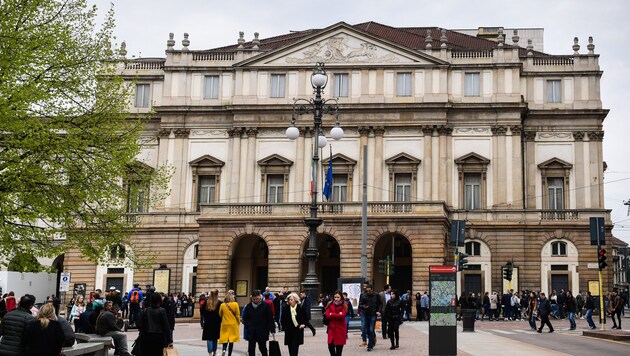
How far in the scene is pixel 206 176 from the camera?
57812 mm

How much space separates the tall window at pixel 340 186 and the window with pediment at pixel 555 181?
13092 mm

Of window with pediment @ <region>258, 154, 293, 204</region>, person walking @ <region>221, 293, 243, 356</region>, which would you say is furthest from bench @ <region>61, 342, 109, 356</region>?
window with pediment @ <region>258, 154, 293, 204</region>

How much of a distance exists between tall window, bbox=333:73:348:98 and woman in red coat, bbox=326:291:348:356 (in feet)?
123

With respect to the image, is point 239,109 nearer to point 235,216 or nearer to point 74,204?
point 235,216

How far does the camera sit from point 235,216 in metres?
50.5

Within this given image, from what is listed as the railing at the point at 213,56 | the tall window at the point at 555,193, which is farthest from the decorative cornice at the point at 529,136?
the railing at the point at 213,56

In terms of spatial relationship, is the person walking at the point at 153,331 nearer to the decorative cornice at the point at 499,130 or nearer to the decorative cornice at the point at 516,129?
the decorative cornice at the point at 499,130

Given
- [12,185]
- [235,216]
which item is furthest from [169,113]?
[12,185]

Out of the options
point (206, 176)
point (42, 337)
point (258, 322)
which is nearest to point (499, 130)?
point (206, 176)

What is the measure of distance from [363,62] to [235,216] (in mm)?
14392

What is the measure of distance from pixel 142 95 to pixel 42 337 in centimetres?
4696

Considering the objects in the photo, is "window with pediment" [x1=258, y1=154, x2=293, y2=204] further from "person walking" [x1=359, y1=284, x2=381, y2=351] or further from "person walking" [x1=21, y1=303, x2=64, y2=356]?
"person walking" [x1=21, y1=303, x2=64, y2=356]

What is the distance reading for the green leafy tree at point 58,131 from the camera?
2317cm

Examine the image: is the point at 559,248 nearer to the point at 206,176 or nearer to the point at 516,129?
the point at 516,129
